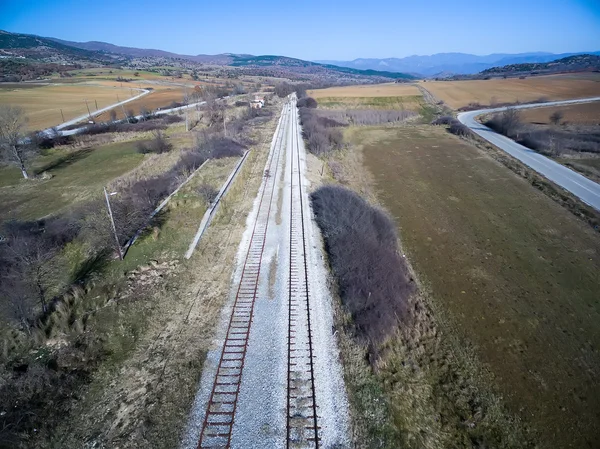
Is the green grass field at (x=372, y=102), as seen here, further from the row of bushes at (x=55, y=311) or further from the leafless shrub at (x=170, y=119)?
the row of bushes at (x=55, y=311)

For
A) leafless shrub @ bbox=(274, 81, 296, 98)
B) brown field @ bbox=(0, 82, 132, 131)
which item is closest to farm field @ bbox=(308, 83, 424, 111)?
leafless shrub @ bbox=(274, 81, 296, 98)

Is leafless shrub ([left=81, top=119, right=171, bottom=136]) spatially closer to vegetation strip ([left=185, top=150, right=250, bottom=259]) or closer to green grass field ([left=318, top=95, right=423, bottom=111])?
vegetation strip ([left=185, top=150, right=250, bottom=259])

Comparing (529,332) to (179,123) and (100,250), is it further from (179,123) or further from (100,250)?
(179,123)

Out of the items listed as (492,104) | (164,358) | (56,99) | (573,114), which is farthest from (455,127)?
(56,99)

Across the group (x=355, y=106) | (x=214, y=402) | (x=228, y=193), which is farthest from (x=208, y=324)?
(x=355, y=106)

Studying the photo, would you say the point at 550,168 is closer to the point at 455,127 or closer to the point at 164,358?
the point at 455,127
